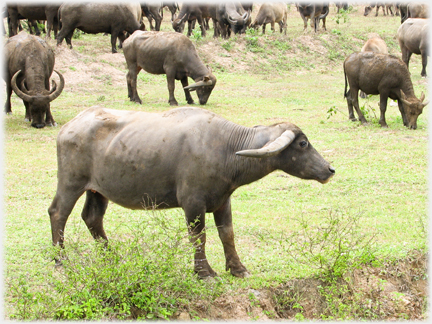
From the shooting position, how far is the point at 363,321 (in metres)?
5.72

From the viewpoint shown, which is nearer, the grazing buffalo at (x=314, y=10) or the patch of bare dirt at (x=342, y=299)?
the patch of bare dirt at (x=342, y=299)

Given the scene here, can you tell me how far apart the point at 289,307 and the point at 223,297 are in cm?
75

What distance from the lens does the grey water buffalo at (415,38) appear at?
20445 mm

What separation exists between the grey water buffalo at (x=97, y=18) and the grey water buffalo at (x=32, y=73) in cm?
647

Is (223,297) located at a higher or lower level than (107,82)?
higher

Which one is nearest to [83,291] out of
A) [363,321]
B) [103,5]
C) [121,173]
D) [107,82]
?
[121,173]

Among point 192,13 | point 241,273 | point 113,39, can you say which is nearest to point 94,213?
point 241,273

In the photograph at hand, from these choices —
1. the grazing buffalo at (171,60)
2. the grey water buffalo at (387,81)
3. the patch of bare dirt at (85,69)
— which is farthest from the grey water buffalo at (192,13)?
the grey water buffalo at (387,81)

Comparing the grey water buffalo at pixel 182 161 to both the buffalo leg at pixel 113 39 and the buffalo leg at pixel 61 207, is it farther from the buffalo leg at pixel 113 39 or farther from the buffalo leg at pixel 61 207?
the buffalo leg at pixel 113 39

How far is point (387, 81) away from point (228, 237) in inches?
335

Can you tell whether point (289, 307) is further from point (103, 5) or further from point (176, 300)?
point (103, 5)

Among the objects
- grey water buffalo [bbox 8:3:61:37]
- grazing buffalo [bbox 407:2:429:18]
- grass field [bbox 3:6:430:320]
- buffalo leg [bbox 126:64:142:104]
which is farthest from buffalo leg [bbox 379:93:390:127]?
grazing buffalo [bbox 407:2:429:18]

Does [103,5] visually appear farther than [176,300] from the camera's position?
Yes

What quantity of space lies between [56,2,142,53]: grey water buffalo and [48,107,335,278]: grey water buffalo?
14.9 m
